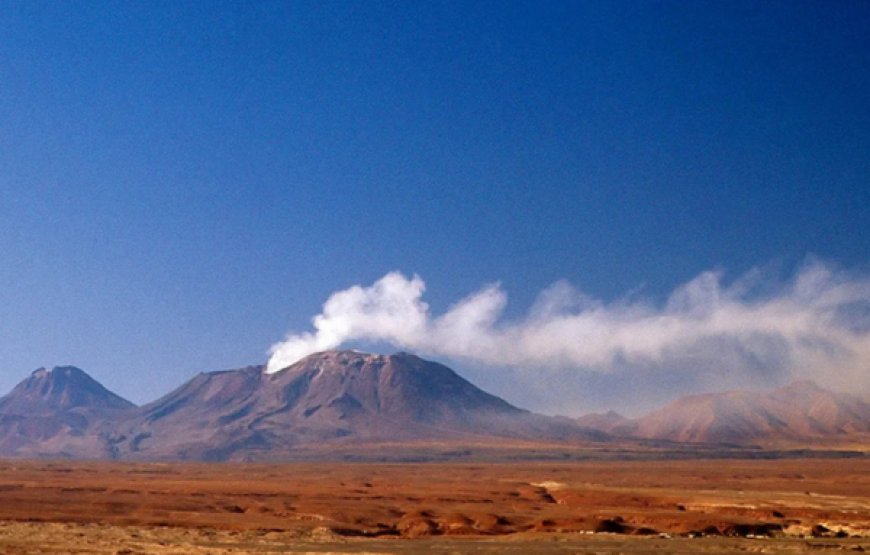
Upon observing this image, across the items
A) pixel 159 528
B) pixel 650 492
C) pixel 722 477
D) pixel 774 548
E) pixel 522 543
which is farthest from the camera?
pixel 722 477

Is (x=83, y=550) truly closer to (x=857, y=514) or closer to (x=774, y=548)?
(x=774, y=548)

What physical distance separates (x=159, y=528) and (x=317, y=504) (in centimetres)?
2619

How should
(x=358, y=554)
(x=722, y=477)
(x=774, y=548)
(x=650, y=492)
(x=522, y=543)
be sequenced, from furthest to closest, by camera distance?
(x=722, y=477), (x=650, y=492), (x=522, y=543), (x=774, y=548), (x=358, y=554)

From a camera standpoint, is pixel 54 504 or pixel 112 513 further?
pixel 54 504

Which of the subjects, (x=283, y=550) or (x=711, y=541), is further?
(x=711, y=541)

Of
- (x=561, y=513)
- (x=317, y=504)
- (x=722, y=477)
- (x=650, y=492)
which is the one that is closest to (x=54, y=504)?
(x=317, y=504)

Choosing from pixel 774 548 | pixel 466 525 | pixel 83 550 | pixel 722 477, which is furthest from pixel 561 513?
pixel 722 477

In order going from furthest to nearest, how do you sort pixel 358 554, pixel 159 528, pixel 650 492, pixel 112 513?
1. pixel 650 492
2. pixel 112 513
3. pixel 159 528
4. pixel 358 554

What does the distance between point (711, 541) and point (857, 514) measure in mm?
32957

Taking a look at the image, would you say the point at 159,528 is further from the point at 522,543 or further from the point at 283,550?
the point at 522,543

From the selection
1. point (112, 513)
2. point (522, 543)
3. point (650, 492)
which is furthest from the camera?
point (650, 492)

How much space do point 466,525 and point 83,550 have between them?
96.6 ft

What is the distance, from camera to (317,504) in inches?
3679

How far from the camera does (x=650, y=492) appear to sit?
11900 cm
